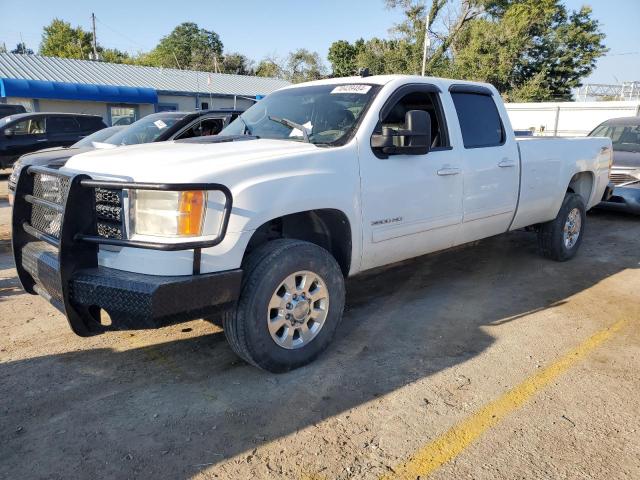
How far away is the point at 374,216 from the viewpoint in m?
3.77

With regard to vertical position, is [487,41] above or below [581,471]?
above

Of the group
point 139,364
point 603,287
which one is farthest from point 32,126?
point 603,287

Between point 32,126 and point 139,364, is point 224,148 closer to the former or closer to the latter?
point 139,364

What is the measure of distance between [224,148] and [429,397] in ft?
6.83

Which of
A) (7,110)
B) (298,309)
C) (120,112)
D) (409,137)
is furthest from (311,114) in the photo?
(120,112)

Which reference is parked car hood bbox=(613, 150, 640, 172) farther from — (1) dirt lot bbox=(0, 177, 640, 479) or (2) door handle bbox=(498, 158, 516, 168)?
(2) door handle bbox=(498, 158, 516, 168)

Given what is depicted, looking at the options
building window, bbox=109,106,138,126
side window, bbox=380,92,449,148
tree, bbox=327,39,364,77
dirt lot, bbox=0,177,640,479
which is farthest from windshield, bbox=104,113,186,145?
tree, bbox=327,39,364,77

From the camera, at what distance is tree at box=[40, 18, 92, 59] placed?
58.1 m

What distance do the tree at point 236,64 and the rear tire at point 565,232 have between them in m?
62.2

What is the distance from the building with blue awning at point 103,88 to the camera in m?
23.5

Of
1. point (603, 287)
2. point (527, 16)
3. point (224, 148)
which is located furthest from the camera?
point (527, 16)

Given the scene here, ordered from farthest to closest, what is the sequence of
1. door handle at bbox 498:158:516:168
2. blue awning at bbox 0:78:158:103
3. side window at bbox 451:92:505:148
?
1. blue awning at bbox 0:78:158:103
2. door handle at bbox 498:158:516:168
3. side window at bbox 451:92:505:148

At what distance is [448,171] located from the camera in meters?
4.30

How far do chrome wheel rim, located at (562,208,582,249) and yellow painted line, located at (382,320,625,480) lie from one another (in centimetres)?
275
